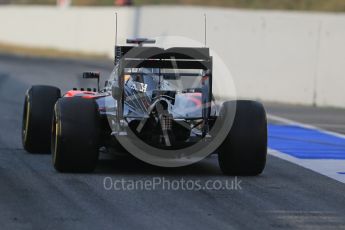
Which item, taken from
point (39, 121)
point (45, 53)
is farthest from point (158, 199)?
point (45, 53)

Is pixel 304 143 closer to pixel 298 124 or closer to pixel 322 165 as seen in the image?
pixel 322 165

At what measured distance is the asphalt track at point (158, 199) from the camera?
8.24 m

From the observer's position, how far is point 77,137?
10406 mm

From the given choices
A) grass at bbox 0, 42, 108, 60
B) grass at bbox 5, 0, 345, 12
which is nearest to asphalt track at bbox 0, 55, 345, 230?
grass at bbox 0, 42, 108, 60

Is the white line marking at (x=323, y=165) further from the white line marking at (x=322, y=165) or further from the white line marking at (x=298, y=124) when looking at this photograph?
the white line marking at (x=298, y=124)

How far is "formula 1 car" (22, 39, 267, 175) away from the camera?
34.4 feet

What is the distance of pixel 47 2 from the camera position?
69.8 meters

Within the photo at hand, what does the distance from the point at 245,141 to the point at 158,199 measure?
1.76 meters

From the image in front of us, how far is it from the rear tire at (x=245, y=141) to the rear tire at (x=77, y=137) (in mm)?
1463

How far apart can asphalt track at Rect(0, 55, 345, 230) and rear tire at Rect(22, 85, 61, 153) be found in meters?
0.17

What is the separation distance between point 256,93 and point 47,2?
4790cm

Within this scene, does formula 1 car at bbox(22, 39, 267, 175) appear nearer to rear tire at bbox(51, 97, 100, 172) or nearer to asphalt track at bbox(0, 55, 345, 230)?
rear tire at bbox(51, 97, 100, 172)

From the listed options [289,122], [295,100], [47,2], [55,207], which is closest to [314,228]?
[55,207]

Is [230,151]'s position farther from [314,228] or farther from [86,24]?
[86,24]
